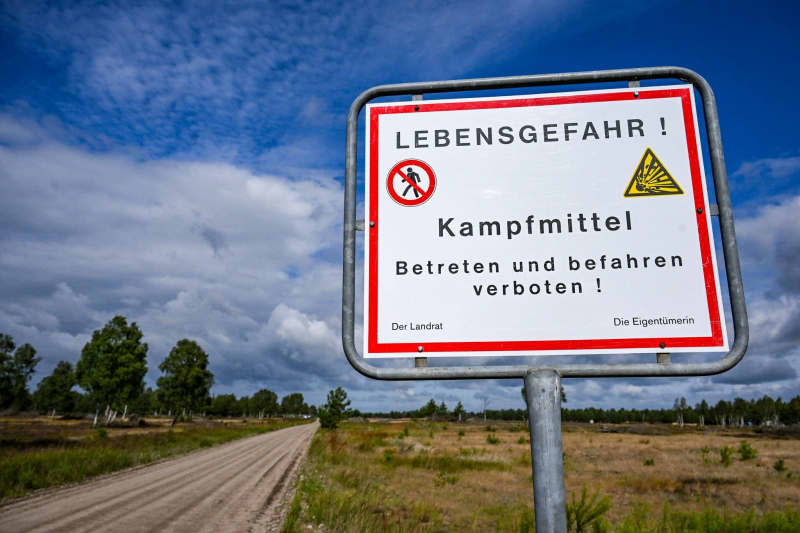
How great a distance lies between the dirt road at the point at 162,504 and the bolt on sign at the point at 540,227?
11977 mm

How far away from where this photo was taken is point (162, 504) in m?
13.7

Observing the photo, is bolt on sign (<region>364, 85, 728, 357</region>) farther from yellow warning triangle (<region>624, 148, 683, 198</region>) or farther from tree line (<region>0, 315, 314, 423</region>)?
tree line (<region>0, 315, 314, 423</region>)

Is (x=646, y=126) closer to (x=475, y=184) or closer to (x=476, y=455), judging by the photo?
(x=475, y=184)

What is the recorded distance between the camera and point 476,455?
102ft

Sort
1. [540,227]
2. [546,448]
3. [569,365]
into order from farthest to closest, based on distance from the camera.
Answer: [540,227], [569,365], [546,448]

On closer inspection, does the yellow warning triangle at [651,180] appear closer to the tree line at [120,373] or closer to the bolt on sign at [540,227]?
the bolt on sign at [540,227]

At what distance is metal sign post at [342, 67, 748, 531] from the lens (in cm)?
197

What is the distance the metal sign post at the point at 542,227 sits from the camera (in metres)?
1.97

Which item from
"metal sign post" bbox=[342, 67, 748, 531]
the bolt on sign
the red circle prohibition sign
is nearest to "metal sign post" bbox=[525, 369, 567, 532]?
"metal sign post" bbox=[342, 67, 748, 531]

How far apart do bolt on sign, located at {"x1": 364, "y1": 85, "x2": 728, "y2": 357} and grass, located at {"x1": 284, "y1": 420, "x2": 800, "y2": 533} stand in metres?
5.27

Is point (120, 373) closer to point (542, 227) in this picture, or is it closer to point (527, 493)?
point (527, 493)

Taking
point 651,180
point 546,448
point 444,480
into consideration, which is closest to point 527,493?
point 444,480

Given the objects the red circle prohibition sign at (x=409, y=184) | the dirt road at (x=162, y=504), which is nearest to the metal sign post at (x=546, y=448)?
the red circle prohibition sign at (x=409, y=184)

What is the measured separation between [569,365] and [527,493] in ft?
64.0
